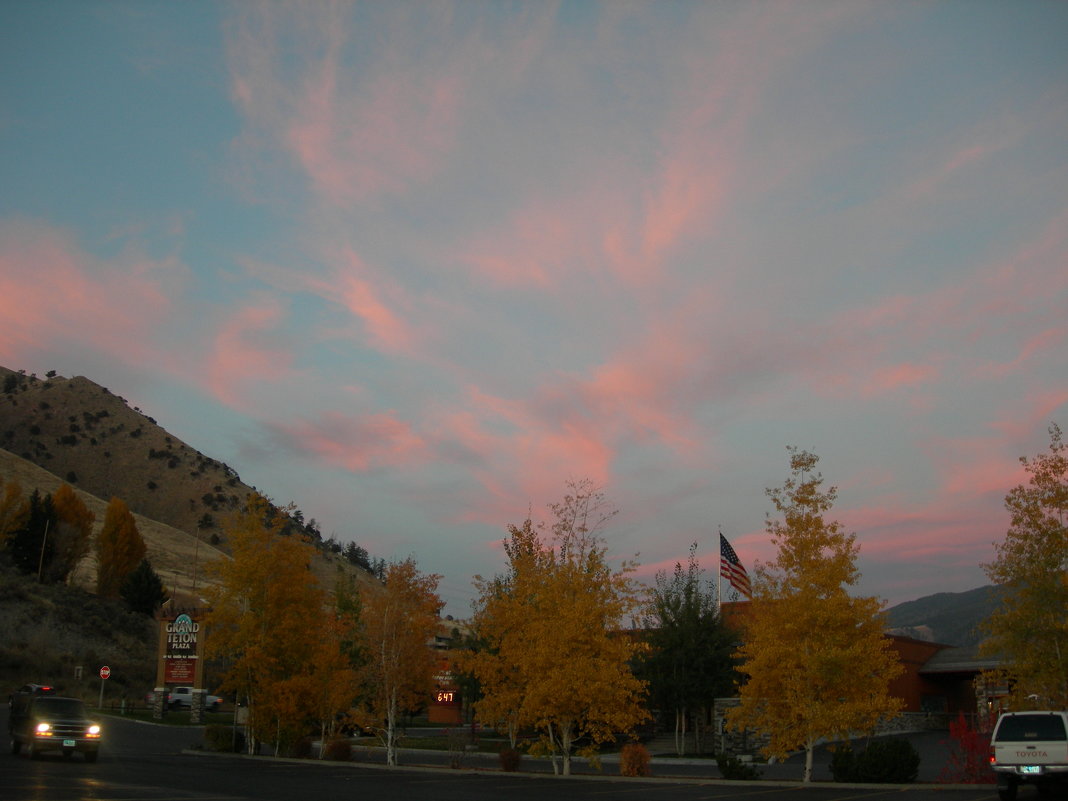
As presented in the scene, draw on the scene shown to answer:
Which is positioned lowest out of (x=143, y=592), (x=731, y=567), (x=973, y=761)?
(x=973, y=761)

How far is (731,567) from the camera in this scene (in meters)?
43.5

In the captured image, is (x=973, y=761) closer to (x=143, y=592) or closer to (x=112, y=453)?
Result: (x=143, y=592)

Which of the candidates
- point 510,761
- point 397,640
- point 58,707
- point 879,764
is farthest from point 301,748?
point 879,764

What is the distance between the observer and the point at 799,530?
25266mm

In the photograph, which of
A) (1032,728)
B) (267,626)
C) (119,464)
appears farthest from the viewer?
(119,464)

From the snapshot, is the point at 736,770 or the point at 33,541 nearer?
the point at 736,770

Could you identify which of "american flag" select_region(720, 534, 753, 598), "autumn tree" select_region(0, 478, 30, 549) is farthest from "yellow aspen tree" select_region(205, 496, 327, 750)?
"autumn tree" select_region(0, 478, 30, 549)

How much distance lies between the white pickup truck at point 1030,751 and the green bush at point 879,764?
17.1 ft

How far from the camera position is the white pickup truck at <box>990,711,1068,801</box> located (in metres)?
17.7

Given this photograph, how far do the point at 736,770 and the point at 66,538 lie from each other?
90.0 metres

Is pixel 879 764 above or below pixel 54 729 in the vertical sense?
below

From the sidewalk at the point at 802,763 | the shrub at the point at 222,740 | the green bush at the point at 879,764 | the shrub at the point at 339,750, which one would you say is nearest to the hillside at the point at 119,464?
the shrub at the point at 222,740

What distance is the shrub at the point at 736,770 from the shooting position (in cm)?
2517

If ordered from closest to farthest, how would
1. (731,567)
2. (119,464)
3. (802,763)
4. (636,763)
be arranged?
1. (636,763)
2. (802,763)
3. (731,567)
4. (119,464)
